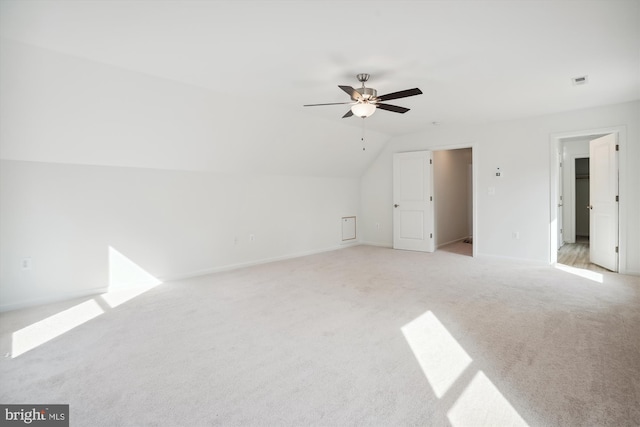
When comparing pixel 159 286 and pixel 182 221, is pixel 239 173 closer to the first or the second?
pixel 182 221

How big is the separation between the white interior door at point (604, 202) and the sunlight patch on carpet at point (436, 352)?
3.79m

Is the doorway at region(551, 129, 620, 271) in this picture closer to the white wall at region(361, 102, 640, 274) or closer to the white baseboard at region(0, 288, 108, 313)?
the white wall at region(361, 102, 640, 274)

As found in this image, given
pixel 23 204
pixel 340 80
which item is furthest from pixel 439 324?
pixel 23 204

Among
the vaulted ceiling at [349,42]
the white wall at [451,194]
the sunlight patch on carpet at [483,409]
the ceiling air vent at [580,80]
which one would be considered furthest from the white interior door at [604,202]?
the sunlight patch on carpet at [483,409]

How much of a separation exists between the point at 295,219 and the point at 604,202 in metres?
5.05

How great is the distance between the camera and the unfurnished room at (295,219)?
78.4 inches

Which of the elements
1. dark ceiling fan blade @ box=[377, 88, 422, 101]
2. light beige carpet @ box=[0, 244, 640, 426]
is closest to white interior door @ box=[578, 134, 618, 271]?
light beige carpet @ box=[0, 244, 640, 426]

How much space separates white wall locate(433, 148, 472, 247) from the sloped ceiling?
2.88m

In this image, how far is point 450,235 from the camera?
754 centimetres

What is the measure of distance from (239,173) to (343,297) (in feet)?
9.17

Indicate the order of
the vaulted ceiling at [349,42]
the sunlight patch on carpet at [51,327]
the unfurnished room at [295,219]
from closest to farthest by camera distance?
1. the unfurnished room at [295,219]
2. the vaulted ceiling at [349,42]
3. the sunlight patch on carpet at [51,327]

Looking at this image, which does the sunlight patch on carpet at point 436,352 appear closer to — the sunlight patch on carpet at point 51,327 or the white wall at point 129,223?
the sunlight patch on carpet at point 51,327

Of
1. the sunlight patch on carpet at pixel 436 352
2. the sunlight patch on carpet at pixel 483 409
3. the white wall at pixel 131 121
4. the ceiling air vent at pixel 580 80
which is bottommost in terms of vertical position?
the sunlight patch on carpet at pixel 483 409

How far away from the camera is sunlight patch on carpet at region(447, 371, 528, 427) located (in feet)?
5.47
